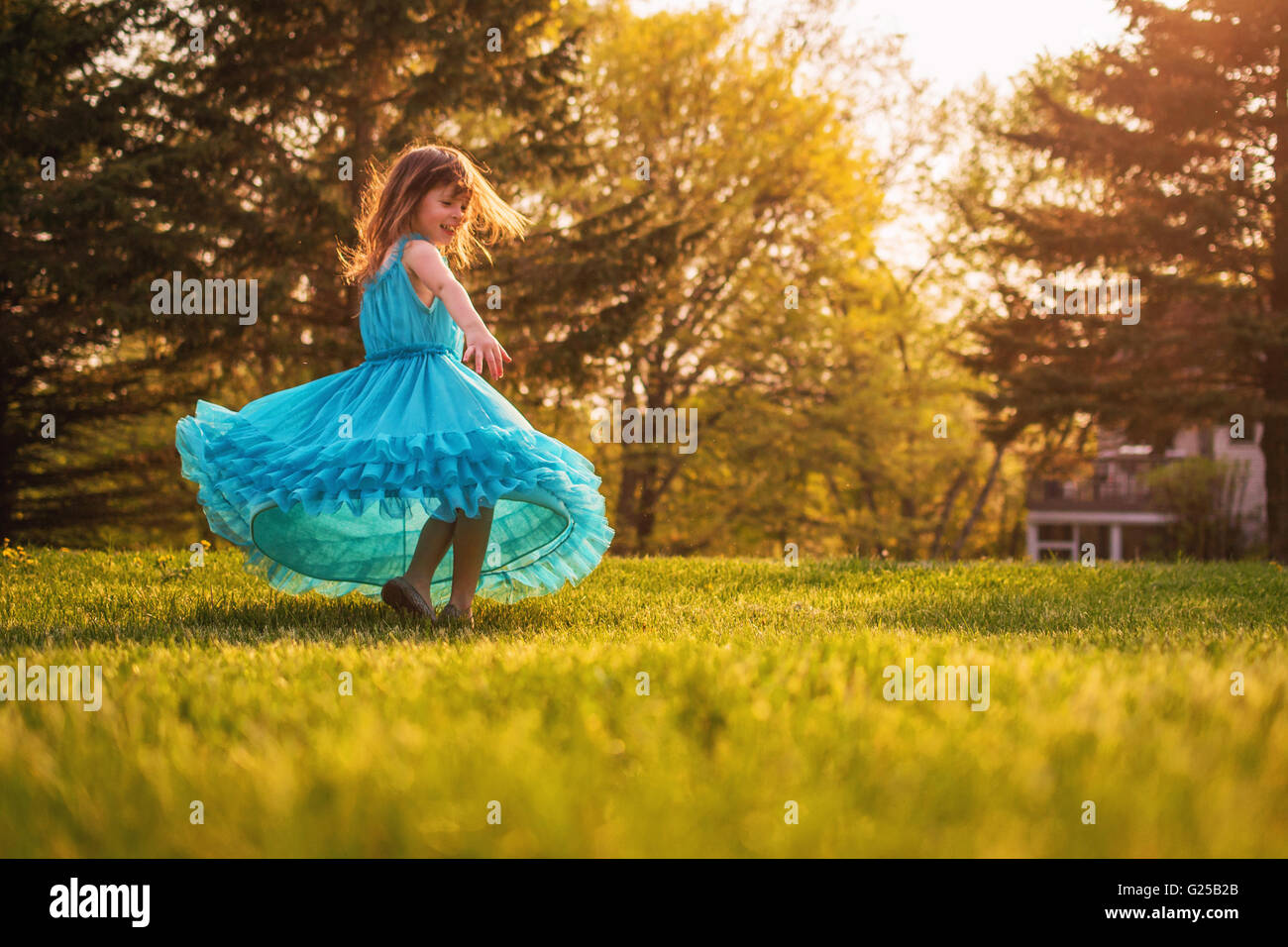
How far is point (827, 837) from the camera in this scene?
177 centimetres

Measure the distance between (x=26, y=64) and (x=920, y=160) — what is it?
2203 cm

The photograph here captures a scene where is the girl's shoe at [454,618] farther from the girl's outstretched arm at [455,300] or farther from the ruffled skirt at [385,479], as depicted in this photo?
the girl's outstretched arm at [455,300]

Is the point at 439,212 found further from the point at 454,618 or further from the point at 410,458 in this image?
the point at 454,618

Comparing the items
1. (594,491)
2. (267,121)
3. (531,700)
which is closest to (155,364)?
(267,121)

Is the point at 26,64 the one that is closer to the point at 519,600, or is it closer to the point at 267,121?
the point at 267,121

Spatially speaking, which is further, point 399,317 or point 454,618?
point 399,317

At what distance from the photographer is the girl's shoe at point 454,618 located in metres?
4.50

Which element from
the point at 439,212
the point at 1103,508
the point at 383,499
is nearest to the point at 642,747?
the point at 383,499

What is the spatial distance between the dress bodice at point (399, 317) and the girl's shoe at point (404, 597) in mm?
1174

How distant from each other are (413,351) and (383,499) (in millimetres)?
969

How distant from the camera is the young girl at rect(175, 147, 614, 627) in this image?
4355 mm

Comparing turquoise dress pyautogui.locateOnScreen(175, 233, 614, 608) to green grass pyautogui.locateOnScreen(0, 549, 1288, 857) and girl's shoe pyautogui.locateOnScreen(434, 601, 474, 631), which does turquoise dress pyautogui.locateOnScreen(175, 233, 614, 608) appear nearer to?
girl's shoe pyautogui.locateOnScreen(434, 601, 474, 631)

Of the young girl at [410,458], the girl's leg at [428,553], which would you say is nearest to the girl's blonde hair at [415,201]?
the young girl at [410,458]

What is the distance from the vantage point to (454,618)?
4574 millimetres
